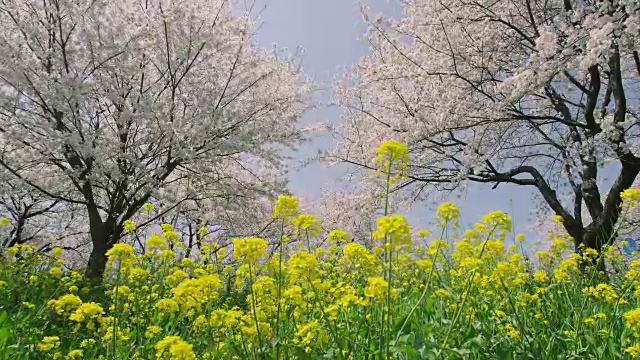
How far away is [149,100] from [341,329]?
25.0 feet

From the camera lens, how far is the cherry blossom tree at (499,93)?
814cm

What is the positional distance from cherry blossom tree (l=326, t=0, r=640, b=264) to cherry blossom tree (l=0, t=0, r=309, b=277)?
3079mm

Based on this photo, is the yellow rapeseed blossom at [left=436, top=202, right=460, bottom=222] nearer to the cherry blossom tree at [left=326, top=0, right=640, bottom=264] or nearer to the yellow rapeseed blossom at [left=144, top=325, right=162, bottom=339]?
the yellow rapeseed blossom at [left=144, top=325, right=162, bottom=339]

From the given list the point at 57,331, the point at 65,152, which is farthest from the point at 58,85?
the point at 57,331

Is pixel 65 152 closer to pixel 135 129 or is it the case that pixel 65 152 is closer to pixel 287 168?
pixel 135 129

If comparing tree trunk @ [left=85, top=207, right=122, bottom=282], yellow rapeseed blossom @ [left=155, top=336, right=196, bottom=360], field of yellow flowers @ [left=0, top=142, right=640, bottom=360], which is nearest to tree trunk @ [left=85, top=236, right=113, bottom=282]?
tree trunk @ [left=85, top=207, right=122, bottom=282]

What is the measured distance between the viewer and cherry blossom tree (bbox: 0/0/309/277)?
930cm

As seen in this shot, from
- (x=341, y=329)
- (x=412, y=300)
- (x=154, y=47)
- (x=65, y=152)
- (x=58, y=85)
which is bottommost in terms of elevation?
(x=341, y=329)

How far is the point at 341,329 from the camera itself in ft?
9.20

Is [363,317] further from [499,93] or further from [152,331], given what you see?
[499,93]

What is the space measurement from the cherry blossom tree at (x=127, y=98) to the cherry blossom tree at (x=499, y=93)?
3079 mm

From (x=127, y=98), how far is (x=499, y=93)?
292 inches

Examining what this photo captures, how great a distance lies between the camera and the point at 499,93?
990cm

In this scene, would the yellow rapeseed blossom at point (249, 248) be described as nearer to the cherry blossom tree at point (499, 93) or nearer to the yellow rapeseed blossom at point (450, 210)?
the yellow rapeseed blossom at point (450, 210)
